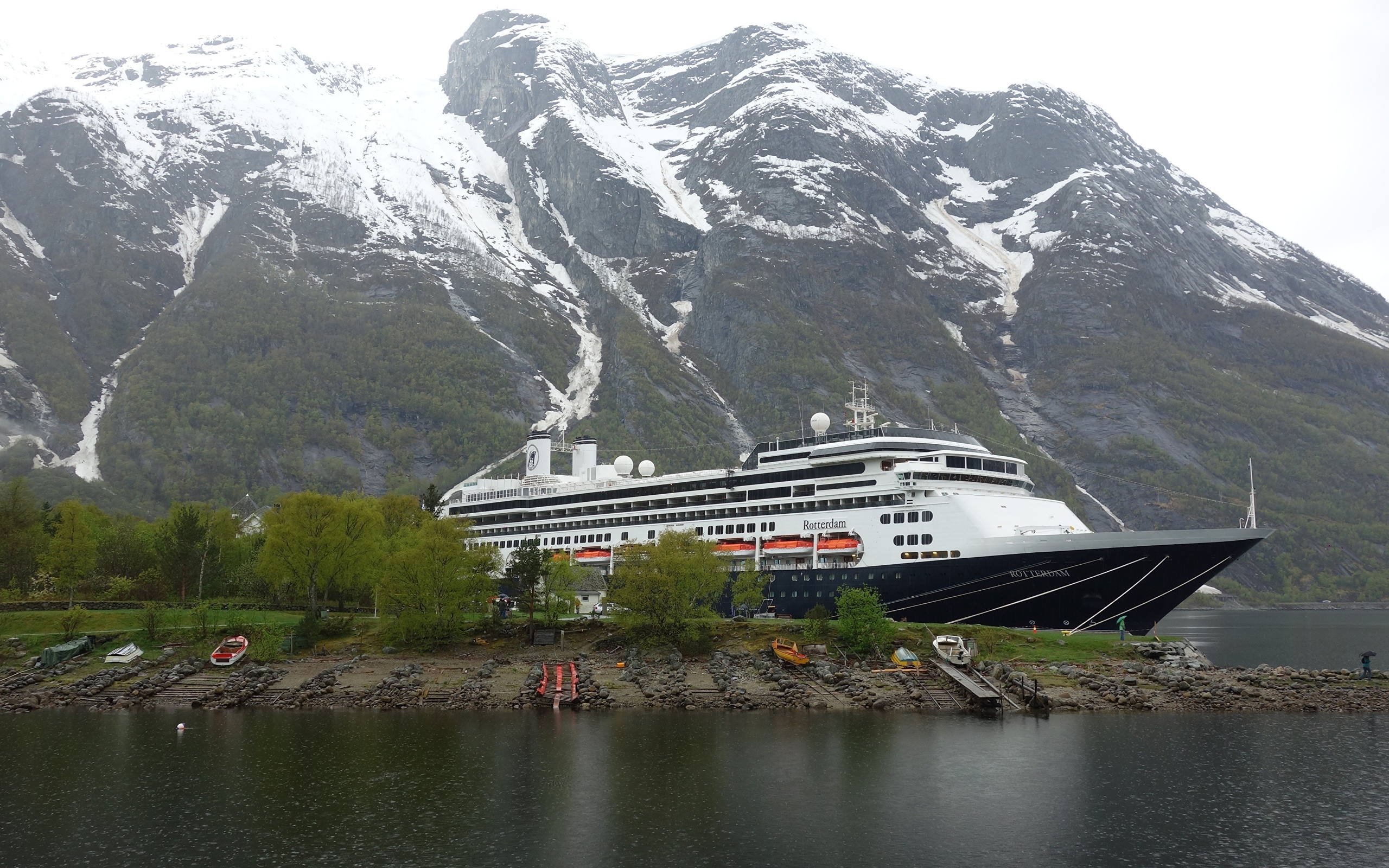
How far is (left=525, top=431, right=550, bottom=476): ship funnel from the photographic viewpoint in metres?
116

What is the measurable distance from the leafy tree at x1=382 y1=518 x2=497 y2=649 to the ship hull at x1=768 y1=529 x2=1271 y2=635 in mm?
28877

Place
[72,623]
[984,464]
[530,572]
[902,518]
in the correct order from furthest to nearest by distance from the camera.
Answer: [984,464], [530,572], [902,518], [72,623]

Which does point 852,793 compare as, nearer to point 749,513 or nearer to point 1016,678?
point 1016,678

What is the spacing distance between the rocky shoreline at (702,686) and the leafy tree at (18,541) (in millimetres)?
29640

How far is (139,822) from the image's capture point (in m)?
34.0

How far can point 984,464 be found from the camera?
249 ft

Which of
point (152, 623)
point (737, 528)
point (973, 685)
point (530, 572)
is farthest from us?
point (737, 528)

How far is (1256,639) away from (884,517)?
5772cm

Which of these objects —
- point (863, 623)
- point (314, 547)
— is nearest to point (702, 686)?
point (863, 623)

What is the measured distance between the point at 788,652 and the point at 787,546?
1657 centimetres

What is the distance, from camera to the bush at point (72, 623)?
2648 inches

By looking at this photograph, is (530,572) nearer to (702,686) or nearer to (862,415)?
(702,686)

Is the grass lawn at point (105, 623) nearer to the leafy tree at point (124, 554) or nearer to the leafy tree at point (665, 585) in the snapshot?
the leafy tree at point (124, 554)

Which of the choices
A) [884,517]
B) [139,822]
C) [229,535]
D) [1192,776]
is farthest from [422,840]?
[229,535]
